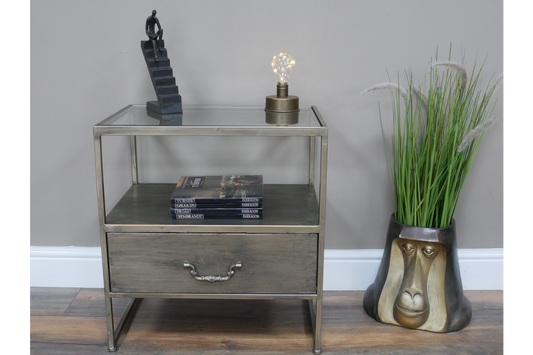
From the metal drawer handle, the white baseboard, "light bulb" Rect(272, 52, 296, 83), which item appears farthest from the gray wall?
the metal drawer handle

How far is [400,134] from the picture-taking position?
165 centimetres

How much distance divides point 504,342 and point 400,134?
28.3 inches

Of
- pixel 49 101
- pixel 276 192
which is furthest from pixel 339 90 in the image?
pixel 49 101

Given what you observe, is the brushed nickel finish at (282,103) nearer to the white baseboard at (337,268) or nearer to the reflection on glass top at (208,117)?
the reflection on glass top at (208,117)

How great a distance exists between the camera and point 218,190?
148cm

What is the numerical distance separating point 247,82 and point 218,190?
1.36 ft

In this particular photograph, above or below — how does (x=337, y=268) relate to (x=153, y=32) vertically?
below

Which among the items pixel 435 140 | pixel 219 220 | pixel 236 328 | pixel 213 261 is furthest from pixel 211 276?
pixel 435 140

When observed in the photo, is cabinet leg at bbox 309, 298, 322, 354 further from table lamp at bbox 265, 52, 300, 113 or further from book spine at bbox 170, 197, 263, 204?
table lamp at bbox 265, 52, 300, 113

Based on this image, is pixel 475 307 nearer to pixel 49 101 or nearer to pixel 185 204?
pixel 185 204

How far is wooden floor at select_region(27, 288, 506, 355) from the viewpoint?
1512mm

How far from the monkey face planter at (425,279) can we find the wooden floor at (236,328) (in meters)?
0.04

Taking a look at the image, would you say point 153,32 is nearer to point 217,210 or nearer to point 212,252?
point 217,210

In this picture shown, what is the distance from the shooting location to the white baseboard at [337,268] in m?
1.83
